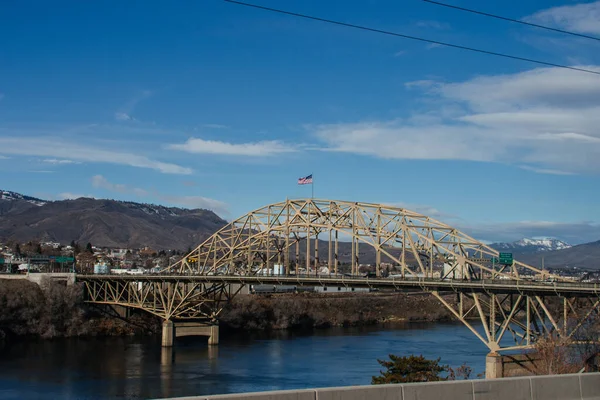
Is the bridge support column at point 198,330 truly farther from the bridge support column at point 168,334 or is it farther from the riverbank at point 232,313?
the riverbank at point 232,313

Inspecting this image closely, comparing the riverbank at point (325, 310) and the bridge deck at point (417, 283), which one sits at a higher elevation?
the bridge deck at point (417, 283)

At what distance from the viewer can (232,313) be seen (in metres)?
83.1

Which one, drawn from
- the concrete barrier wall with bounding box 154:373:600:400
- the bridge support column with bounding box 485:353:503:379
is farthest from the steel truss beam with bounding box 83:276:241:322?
the concrete barrier wall with bounding box 154:373:600:400

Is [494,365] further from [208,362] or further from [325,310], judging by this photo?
[325,310]

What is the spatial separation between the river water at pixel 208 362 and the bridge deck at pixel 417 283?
576 cm

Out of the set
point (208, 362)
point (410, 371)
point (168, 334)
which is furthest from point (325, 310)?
point (410, 371)

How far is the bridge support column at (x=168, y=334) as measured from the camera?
224ft

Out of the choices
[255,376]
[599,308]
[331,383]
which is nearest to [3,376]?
[255,376]

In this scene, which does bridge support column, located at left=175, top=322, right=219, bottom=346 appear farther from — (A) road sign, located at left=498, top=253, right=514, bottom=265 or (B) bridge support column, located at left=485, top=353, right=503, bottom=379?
(B) bridge support column, located at left=485, top=353, right=503, bottom=379

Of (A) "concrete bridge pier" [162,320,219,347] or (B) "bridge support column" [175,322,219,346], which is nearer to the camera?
(A) "concrete bridge pier" [162,320,219,347]

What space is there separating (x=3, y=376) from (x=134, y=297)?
1272 inches

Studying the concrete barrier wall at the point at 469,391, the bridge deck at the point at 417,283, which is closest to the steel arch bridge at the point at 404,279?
the bridge deck at the point at 417,283

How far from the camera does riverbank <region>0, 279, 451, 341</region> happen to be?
7162cm

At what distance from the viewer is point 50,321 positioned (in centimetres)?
7281
